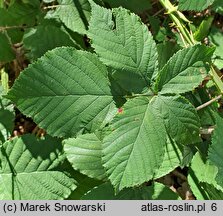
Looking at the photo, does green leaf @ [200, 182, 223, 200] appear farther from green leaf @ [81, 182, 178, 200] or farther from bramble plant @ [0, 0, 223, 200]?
green leaf @ [81, 182, 178, 200]

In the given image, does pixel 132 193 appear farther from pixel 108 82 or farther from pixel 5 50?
pixel 5 50

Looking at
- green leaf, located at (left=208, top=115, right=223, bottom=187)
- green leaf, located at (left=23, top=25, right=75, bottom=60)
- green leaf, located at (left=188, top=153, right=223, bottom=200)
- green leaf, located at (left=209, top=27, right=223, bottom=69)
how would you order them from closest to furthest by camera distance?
green leaf, located at (left=208, top=115, right=223, bottom=187)
green leaf, located at (left=188, top=153, right=223, bottom=200)
green leaf, located at (left=23, top=25, right=75, bottom=60)
green leaf, located at (left=209, top=27, right=223, bottom=69)

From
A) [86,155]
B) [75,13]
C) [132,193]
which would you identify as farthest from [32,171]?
[75,13]

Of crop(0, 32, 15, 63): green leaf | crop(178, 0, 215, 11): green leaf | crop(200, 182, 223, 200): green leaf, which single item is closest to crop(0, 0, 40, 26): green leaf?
crop(0, 32, 15, 63): green leaf

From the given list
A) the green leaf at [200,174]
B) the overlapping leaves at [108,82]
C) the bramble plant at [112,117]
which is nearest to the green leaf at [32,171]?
the bramble plant at [112,117]

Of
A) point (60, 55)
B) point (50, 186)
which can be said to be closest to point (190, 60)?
point (60, 55)

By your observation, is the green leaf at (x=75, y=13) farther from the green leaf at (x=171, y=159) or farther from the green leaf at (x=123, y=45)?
the green leaf at (x=171, y=159)
